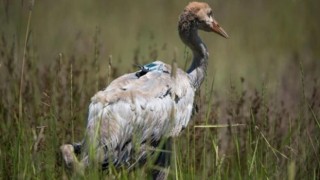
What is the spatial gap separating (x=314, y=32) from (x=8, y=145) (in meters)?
5.95

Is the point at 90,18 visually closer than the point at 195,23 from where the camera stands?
No

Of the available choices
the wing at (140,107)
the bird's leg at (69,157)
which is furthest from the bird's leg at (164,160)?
the bird's leg at (69,157)

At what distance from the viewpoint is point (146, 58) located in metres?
10.5

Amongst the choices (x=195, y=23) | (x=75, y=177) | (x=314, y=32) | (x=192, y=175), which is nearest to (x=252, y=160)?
(x=192, y=175)

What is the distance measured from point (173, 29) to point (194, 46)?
501cm

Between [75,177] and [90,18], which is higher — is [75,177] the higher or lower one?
the lower one

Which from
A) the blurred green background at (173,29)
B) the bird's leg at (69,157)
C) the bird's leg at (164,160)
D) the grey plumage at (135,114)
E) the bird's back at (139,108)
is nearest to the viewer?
the bird's leg at (69,157)

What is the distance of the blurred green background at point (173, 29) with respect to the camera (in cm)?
1095

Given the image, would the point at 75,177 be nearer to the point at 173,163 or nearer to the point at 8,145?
the point at 173,163

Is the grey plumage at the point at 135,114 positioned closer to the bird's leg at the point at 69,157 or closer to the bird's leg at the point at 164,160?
the bird's leg at the point at 69,157

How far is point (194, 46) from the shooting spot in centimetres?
675

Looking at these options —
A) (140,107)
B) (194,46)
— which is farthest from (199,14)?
(140,107)

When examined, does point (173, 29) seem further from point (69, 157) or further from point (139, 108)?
point (69, 157)

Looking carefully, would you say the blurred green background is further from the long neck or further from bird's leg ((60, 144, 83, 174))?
bird's leg ((60, 144, 83, 174))
